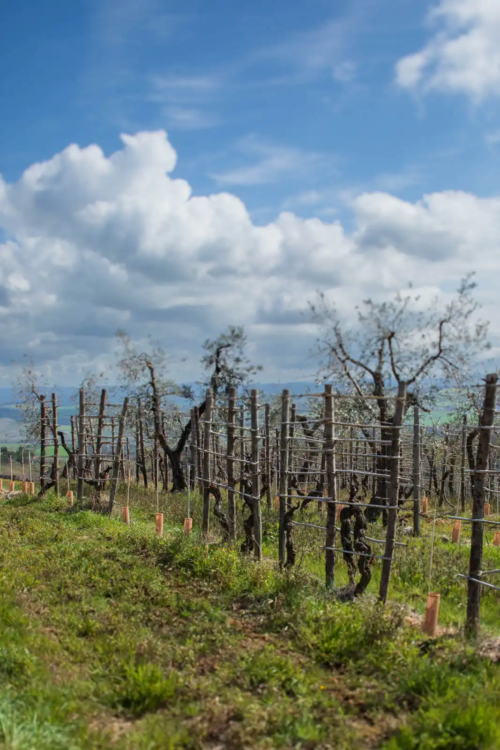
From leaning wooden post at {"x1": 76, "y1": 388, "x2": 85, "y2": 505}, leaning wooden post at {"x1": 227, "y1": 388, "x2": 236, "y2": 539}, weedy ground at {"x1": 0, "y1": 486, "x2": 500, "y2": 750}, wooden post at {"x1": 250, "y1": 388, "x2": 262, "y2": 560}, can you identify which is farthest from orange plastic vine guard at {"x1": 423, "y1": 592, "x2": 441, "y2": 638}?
leaning wooden post at {"x1": 76, "y1": 388, "x2": 85, "y2": 505}

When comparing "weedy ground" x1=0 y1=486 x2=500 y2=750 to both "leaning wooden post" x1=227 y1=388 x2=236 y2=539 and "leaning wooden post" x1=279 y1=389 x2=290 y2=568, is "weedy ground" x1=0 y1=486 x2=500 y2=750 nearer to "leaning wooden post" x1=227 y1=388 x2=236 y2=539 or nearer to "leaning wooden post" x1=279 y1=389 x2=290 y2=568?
"leaning wooden post" x1=279 y1=389 x2=290 y2=568

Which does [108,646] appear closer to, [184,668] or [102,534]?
[184,668]

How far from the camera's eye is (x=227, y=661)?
22.0 feet

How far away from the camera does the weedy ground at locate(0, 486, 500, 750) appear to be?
5.27 meters

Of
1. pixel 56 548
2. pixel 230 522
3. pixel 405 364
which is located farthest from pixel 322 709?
pixel 405 364

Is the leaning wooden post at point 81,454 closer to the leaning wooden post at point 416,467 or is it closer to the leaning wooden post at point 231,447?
the leaning wooden post at point 231,447

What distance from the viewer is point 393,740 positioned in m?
5.07

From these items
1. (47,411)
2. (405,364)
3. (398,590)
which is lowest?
(398,590)

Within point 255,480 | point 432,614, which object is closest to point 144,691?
point 432,614

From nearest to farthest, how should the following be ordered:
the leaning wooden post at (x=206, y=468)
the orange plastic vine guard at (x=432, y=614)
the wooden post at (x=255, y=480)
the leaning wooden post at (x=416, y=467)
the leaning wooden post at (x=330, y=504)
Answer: the orange plastic vine guard at (x=432, y=614)
the leaning wooden post at (x=330, y=504)
the wooden post at (x=255, y=480)
the leaning wooden post at (x=206, y=468)
the leaning wooden post at (x=416, y=467)

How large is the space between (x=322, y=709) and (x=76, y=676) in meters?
2.54

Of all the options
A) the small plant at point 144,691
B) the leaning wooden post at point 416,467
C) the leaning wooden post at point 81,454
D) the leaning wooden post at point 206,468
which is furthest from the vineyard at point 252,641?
the leaning wooden post at point 81,454

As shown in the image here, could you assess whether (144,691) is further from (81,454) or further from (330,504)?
(81,454)

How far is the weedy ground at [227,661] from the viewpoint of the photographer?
5.27 meters
